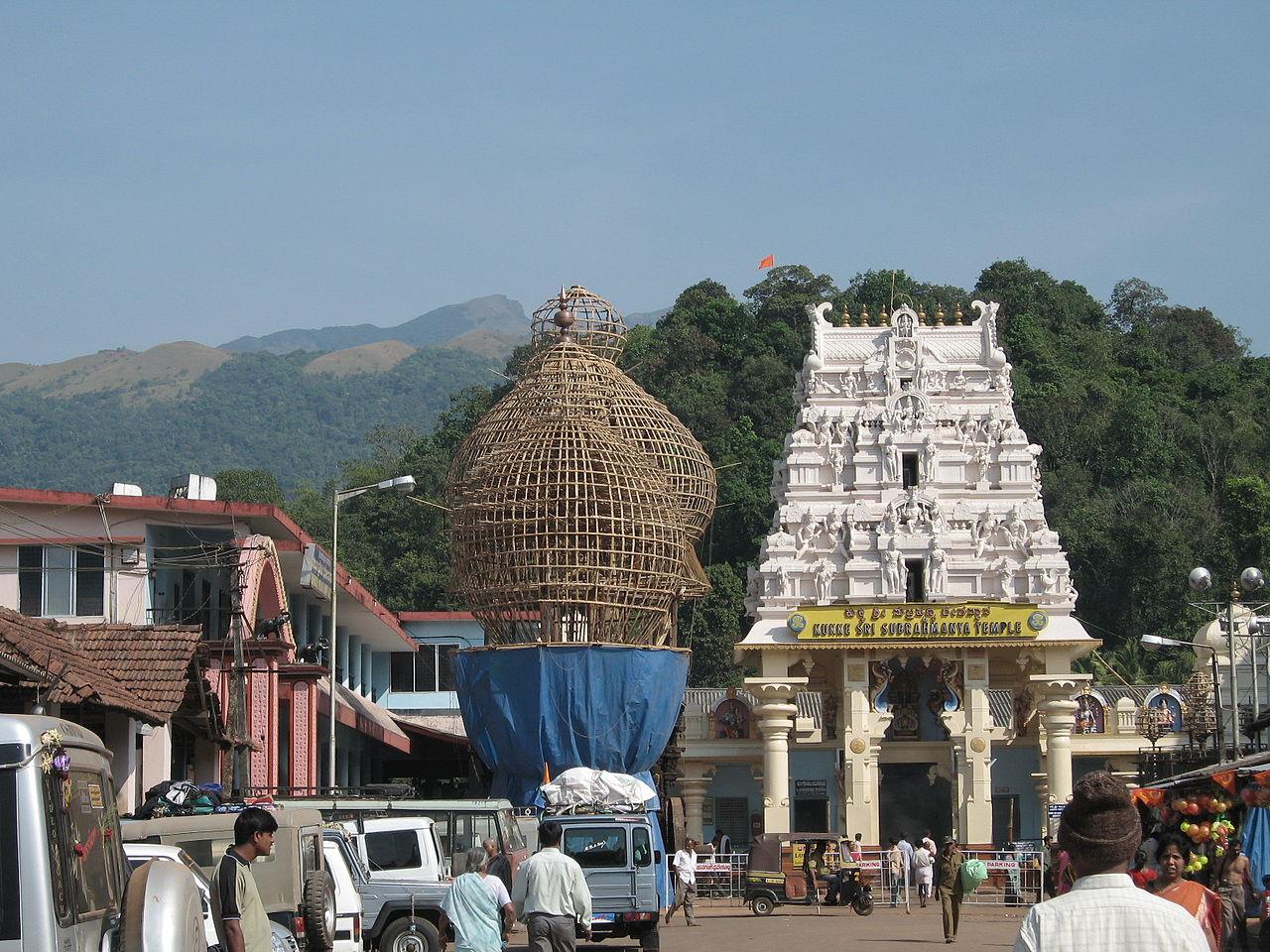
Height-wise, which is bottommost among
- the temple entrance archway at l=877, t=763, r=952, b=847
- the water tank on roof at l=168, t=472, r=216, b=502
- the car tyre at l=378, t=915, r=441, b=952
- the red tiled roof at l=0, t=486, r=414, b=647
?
the temple entrance archway at l=877, t=763, r=952, b=847

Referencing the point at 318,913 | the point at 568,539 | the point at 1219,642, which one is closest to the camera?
the point at 318,913

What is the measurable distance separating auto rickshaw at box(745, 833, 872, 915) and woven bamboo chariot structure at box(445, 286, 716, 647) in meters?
5.11

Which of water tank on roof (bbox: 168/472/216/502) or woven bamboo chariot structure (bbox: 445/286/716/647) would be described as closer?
water tank on roof (bbox: 168/472/216/502)

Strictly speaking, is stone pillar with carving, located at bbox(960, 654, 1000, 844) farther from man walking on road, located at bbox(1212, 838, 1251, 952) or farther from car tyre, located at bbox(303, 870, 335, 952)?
car tyre, located at bbox(303, 870, 335, 952)

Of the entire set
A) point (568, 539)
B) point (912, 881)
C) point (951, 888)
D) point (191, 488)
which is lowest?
point (912, 881)

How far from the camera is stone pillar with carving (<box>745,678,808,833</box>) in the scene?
50.1 m

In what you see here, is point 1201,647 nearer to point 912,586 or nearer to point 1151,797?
point 912,586

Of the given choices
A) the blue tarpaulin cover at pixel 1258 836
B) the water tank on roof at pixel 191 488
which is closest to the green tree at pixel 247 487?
the water tank on roof at pixel 191 488

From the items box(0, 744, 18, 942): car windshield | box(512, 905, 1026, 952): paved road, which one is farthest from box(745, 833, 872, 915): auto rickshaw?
box(0, 744, 18, 942): car windshield

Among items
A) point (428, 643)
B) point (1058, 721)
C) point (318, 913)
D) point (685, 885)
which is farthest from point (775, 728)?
point (318, 913)

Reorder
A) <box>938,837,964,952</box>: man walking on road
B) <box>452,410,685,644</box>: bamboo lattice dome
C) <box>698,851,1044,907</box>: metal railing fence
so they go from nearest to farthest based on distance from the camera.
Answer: <box>938,837,964,952</box>: man walking on road
<box>452,410,685,644</box>: bamboo lattice dome
<box>698,851,1044,907</box>: metal railing fence

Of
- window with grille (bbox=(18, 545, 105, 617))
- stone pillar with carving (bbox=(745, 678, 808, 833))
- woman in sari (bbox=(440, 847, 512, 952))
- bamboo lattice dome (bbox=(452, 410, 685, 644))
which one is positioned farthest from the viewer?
stone pillar with carving (bbox=(745, 678, 808, 833))

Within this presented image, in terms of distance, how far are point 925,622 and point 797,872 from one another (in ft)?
42.4

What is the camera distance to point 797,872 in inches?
1502
